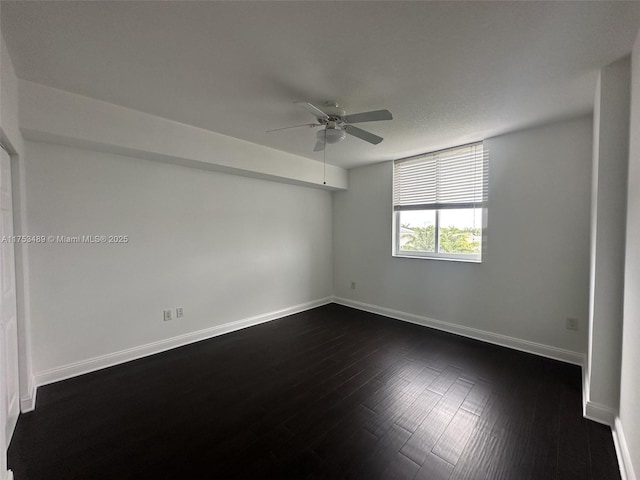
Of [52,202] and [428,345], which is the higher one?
[52,202]

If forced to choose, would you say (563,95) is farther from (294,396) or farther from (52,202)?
(52,202)

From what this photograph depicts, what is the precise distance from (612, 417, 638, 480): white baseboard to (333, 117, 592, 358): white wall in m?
1.20

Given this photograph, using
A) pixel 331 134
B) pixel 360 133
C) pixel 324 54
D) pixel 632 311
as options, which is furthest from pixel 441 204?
pixel 324 54

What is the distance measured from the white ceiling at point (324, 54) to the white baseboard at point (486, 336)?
2.43 meters

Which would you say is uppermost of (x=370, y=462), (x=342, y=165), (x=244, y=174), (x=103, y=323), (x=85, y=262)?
(x=342, y=165)

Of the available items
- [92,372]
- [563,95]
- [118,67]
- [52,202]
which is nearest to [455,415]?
[563,95]

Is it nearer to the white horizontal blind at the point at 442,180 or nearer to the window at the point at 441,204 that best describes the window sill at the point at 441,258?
the window at the point at 441,204

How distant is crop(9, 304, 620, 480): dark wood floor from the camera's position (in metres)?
1.56

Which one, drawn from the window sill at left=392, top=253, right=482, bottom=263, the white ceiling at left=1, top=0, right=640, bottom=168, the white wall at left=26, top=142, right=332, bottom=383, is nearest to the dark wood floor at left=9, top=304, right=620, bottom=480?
the white wall at left=26, top=142, right=332, bottom=383

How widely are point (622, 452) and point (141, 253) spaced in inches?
165

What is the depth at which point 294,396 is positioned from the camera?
2.22 m

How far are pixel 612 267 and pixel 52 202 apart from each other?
4550mm

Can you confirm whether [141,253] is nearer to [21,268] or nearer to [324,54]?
[21,268]

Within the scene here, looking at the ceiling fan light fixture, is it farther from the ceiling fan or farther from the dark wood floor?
the dark wood floor
